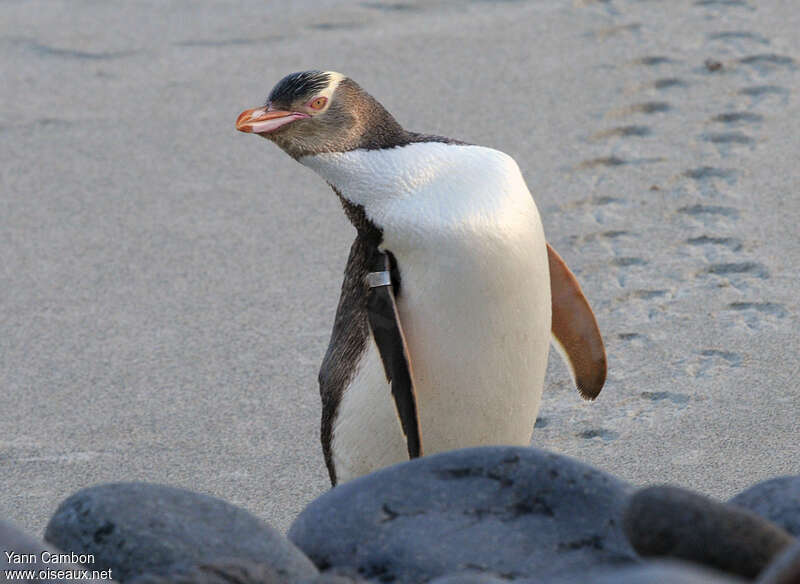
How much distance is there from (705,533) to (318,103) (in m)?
1.22

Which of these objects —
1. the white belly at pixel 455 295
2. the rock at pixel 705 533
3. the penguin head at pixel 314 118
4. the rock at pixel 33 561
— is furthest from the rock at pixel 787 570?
the penguin head at pixel 314 118

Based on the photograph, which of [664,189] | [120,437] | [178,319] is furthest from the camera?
[664,189]

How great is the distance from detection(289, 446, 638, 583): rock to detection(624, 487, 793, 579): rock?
26 centimetres

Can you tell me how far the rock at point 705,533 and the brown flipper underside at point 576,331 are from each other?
3.83 feet

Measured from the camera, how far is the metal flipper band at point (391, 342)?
246 cm

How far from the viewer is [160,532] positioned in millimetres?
1964

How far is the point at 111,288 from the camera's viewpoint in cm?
388

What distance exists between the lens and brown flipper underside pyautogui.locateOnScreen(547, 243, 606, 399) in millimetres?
2824

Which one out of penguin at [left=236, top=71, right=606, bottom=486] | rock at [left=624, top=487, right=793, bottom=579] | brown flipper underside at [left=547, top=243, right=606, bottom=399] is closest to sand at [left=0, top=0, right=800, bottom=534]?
brown flipper underside at [left=547, top=243, right=606, bottom=399]

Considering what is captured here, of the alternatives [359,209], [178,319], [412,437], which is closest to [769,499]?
[412,437]

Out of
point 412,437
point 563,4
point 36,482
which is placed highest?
point 563,4

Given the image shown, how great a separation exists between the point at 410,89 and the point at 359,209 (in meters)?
2.71

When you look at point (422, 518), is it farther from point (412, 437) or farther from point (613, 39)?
point (613, 39)

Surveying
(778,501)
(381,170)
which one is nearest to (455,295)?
(381,170)
